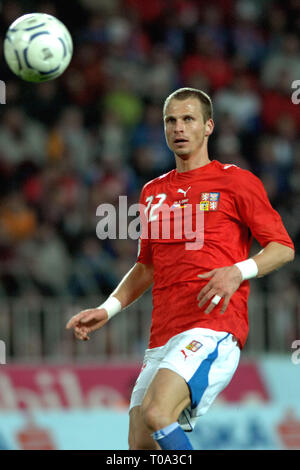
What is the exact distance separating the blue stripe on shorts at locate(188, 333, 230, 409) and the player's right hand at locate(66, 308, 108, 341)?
0.77 meters

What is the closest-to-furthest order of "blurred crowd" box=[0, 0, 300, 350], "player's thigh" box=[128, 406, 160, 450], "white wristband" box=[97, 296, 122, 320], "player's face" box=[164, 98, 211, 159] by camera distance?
"player's thigh" box=[128, 406, 160, 450], "player's face" box=[164, 98, 211, 159], "white wristband" box=[97, 296, 122, 320], "blurred crowd" box=[0, 0, 300, 350]

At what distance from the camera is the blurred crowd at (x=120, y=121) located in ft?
35.8

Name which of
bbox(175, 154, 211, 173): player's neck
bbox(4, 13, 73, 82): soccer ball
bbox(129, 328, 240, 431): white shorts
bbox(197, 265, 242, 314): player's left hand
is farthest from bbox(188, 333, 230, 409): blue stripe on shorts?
bbox(4, 13, 73, 82): soccer ball

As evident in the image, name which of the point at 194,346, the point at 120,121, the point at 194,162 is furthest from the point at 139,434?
the point at 120,121

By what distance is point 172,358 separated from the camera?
16.0 ft

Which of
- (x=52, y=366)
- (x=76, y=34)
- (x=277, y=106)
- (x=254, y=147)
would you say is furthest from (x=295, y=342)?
(x=76, y=34)

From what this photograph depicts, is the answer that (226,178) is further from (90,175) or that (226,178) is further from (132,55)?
(132,55)

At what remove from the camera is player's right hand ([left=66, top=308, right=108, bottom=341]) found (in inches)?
208

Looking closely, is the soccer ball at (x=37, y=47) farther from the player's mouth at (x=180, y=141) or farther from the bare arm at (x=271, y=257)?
the bare arm at (x=271, y=257)

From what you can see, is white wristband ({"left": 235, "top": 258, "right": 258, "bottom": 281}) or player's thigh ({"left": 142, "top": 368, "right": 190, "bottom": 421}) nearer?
player's thigh ({"left": 142, "top": 368, "right": 190, "bottom": 421})

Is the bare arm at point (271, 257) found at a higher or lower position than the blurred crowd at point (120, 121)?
lower

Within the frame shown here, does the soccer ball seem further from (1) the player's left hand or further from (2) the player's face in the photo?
(1) the player's left hand

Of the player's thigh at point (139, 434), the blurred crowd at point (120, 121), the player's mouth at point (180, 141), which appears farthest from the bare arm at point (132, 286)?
the blurred crowd at point (120, 121)

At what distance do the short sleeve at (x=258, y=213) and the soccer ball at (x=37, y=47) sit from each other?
74.3 inches
